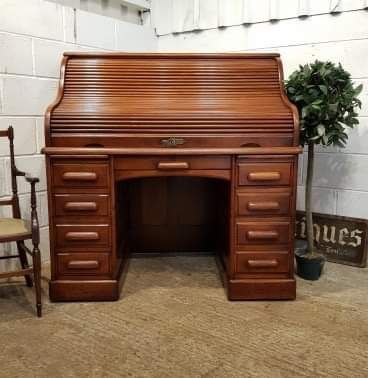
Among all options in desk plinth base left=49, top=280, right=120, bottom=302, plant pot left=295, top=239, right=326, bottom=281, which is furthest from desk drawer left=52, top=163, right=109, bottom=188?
plant pot left=295, top=239, right=326, bottom=281

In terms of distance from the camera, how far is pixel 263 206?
2094mm

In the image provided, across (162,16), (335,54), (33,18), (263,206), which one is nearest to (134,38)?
(162,16)

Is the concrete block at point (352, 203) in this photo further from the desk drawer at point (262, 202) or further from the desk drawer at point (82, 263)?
the desk drawer at point (82, 263)

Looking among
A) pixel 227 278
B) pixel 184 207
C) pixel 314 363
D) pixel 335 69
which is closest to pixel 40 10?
pixel 184 207

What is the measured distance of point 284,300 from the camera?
2180mm

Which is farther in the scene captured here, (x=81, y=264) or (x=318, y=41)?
(x=318, y=41)

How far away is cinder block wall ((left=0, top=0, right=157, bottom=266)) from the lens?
2.37 m

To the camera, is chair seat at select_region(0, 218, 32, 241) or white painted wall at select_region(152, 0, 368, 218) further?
white painted wall at select_region(152, 0, 368, 218)

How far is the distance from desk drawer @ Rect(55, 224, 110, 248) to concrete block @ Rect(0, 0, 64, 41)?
1.18m

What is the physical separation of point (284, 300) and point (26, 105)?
1.83 m

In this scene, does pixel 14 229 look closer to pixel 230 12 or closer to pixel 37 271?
pixel 37 271

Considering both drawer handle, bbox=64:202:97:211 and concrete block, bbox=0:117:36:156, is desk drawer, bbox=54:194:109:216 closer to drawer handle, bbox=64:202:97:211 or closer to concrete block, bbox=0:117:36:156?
drawer handle, bbox=64:202:97:211

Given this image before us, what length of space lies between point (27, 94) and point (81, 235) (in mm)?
964

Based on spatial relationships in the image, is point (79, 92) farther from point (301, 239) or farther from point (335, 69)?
point (301, 239)
